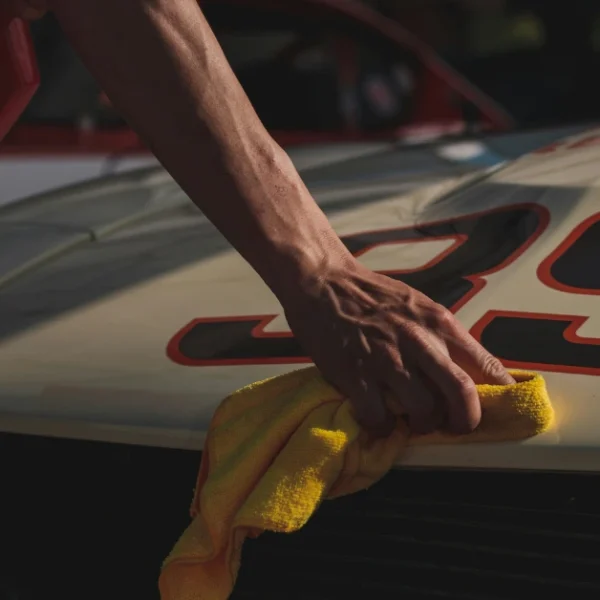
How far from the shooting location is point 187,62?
107 centimetres

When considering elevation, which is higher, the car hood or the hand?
the hand

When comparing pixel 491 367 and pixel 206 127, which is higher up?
pixel 206 127

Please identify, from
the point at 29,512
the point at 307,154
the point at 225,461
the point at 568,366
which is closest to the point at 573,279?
the point at 568,366

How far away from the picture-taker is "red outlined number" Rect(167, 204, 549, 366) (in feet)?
4.14

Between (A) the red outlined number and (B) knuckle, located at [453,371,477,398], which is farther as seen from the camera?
(A) the red outlined number

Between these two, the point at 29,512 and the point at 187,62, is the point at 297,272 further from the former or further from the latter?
the point at 29,512

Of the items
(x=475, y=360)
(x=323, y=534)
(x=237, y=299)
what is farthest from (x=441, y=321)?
(x=237, y=299)

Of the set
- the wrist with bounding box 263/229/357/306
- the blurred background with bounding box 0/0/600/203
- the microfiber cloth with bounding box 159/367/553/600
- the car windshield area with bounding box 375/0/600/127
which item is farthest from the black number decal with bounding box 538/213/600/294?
the car windshield area with bounding box 375/0/600/127

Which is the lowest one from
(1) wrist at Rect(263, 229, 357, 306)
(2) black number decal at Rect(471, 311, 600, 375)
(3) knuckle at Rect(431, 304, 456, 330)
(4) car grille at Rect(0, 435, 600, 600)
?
(4) car grille at Rect(0, 435, 600, 600)

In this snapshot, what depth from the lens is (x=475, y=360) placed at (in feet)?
3.49

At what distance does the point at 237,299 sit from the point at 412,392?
0.44 metres

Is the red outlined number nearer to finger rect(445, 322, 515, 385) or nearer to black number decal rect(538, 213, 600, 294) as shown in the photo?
black number decal rect(538, 213, 600, 294)

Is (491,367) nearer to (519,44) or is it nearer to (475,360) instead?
(475,360)

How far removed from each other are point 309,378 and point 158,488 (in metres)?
0.26
